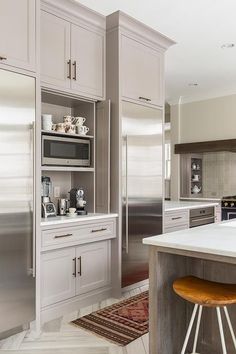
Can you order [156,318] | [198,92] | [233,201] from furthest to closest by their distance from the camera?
[198,92] → [233,201] → [156,318]

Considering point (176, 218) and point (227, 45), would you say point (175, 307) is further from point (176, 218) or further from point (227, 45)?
point (227, 45)

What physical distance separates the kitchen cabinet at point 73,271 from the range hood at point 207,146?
11.8 feet

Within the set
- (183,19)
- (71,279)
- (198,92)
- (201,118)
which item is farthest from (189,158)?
(71,279)

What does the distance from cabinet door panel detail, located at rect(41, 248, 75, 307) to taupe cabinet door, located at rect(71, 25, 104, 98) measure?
1.57 m

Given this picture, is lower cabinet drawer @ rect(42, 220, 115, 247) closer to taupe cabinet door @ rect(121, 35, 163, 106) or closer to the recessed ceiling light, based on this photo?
taupe cabinet door @ rect(121, 35, 163, 106)

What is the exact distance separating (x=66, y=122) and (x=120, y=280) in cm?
172

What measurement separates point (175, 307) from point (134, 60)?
2.57m

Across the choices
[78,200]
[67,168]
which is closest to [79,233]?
[78,200]

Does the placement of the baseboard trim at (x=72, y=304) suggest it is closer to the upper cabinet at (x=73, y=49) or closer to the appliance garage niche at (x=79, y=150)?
the appliance garage niche at (x=79, y=150)

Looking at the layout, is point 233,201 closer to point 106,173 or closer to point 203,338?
point 106,173

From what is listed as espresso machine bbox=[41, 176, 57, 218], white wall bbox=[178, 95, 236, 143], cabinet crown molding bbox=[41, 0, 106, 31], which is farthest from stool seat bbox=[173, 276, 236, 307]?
white wall bbox=[178, 95, 236, 143]

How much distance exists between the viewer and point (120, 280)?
3.48 metres

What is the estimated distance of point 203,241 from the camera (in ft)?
6.55

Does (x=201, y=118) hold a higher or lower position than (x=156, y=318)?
higher
